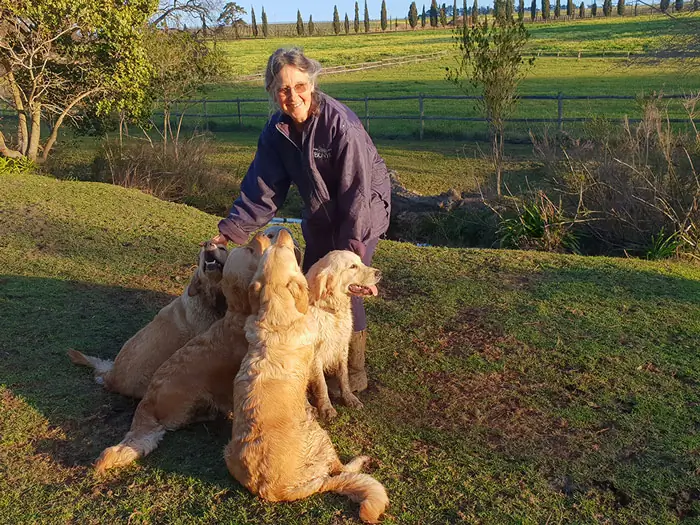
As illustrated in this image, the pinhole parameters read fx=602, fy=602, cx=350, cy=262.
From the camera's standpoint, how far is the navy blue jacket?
4.54m

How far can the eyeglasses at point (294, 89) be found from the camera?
4367 millimetres

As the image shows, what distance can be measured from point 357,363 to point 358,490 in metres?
1.64

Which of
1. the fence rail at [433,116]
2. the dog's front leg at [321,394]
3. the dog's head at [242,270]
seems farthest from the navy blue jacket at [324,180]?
the fence rail at [433,116]

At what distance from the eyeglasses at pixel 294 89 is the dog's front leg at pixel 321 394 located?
1977 millimetres

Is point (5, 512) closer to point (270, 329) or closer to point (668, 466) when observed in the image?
point (270, 329)

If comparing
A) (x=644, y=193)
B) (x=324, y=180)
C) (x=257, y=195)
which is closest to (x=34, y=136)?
(x=257, y=195)

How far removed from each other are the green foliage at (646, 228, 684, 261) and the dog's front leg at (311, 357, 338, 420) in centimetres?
627

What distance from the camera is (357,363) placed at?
5160 millimetres

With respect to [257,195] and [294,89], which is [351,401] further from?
[294,89]

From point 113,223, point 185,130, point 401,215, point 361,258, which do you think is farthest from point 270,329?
point 185,130

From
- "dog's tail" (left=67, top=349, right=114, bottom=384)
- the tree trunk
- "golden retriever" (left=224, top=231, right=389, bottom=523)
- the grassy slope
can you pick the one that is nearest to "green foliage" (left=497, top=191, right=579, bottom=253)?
the grassy slope

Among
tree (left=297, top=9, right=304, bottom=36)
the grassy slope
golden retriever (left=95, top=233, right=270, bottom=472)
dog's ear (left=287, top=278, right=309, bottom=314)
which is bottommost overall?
the grassy slope

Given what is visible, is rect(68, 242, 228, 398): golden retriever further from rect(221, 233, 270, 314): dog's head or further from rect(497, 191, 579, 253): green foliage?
rect(497, 191, 579, 253): green foliage

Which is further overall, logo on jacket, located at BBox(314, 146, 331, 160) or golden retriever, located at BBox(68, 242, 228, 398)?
golden retriever, located at BBox(68, 242, 228, 398)
